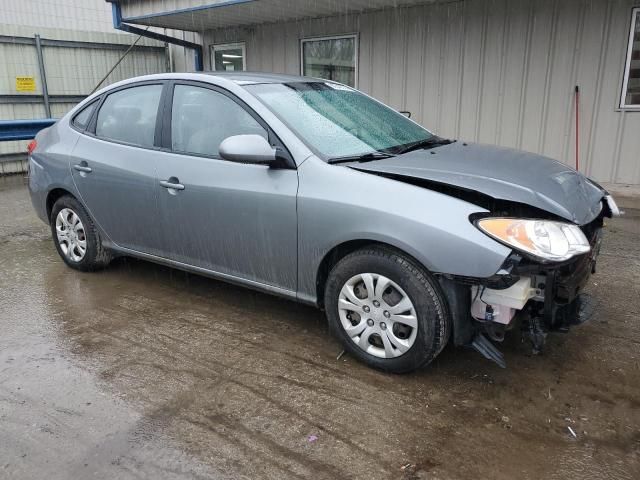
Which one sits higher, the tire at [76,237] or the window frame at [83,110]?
the window frame at [83,110]

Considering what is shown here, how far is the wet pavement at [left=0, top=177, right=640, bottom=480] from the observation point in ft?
7.89

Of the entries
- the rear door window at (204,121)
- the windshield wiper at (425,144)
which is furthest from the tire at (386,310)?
the rear door window at (204,121)

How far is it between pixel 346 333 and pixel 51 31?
1006cm

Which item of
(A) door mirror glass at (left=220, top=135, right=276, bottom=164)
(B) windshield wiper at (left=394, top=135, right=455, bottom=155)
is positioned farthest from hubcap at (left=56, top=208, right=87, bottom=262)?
(B) windshield wiper at (left=394, top=135, right=455, bottom=155)

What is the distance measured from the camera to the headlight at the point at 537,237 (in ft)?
8.59

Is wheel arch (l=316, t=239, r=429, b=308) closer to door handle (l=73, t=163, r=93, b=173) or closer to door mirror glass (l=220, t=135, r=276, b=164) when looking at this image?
door mirror glass (l=220, t=135, r=276, b=164)

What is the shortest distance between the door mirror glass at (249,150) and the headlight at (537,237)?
4.21 feet

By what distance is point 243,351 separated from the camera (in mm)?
3396

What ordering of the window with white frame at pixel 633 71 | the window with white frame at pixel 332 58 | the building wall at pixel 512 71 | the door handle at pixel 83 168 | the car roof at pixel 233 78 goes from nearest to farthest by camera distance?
the car roof at pixel 233 78
the door handle at pixel 83 168
the window with white frame at pixel 633 71
the building wall at pixel 512 71
the window with white frame at pixel 332 58

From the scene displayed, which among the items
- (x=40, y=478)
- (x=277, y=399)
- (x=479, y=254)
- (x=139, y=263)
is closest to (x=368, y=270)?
(x=479, y=254)

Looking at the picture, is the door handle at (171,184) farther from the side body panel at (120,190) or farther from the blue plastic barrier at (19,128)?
the blue plastic barrier at (19,128)

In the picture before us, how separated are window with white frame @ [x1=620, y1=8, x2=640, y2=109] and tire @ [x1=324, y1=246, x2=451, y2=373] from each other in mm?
5816

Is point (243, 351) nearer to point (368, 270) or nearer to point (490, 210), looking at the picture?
point (368, 270)

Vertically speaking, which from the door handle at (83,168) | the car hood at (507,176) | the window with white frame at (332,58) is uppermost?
the window with white frame at (332,58)
